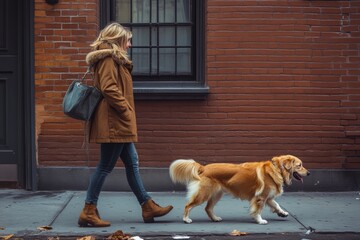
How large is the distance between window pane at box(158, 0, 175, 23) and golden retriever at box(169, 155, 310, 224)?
2739mm

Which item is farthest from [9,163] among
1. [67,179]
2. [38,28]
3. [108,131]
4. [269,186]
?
[269,186]

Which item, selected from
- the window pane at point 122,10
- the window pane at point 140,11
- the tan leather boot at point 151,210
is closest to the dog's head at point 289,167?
the tan leather boot at point 151,210

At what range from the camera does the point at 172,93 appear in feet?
29.9

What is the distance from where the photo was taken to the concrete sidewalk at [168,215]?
7051 mm

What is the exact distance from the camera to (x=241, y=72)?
9148mm

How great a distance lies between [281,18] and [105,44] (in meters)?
2.94

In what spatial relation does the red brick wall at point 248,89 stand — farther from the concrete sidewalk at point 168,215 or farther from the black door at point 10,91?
the concrete sidewalk at point 168,215

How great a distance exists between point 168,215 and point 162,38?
2697 mm

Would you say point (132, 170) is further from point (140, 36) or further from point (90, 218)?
point (140, 36)

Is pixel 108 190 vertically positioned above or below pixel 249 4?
below

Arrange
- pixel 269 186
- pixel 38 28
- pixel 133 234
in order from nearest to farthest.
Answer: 1. pixel 133 234
2. pixel 269 186
3. pixel 38 28

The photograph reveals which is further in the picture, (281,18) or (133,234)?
(281,18)

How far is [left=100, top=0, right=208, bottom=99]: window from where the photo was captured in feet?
30.8

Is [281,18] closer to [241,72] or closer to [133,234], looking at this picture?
[241,72]
